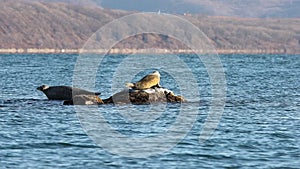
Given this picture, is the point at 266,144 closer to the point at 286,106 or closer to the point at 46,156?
the point at 46,156

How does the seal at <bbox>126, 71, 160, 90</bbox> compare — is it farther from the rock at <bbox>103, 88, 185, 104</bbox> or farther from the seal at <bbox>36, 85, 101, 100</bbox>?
the seal at <bbox>36, 85, 101, 100</bbox>

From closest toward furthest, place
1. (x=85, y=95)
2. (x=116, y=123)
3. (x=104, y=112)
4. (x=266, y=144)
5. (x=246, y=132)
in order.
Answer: (x=266, y=144) → (x=246, y=132) → (x=116, y=123) → (x=104, y=112) → (x=85, y=95)

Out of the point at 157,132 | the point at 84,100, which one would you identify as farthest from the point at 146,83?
the point at 157,132

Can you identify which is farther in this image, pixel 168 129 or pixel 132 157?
pixel 168 129

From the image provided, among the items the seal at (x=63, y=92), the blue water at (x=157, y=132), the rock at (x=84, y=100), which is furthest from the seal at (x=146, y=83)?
the seal at (x=63, y=92)

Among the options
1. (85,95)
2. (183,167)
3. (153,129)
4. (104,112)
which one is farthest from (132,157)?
(85,95)

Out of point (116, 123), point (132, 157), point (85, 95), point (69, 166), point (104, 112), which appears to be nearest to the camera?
point (69, 166)

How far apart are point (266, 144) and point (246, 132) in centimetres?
291

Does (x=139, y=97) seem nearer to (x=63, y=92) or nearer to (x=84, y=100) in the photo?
(x=84, y=100)

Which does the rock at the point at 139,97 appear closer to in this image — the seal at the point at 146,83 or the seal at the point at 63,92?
the seal at the point at 146,83

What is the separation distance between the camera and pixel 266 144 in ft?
82.1

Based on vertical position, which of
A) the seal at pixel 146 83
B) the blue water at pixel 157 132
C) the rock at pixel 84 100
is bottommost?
the blue water at pixel 157 132

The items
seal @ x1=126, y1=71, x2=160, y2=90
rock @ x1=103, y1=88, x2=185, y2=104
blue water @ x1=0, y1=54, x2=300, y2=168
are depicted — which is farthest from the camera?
seal @ x1=126, y1=71, x2=160, y2=90

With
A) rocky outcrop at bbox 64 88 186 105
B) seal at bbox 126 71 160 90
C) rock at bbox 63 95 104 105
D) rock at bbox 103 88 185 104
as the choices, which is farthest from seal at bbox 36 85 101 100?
seal at bbox 126 71 160 90
